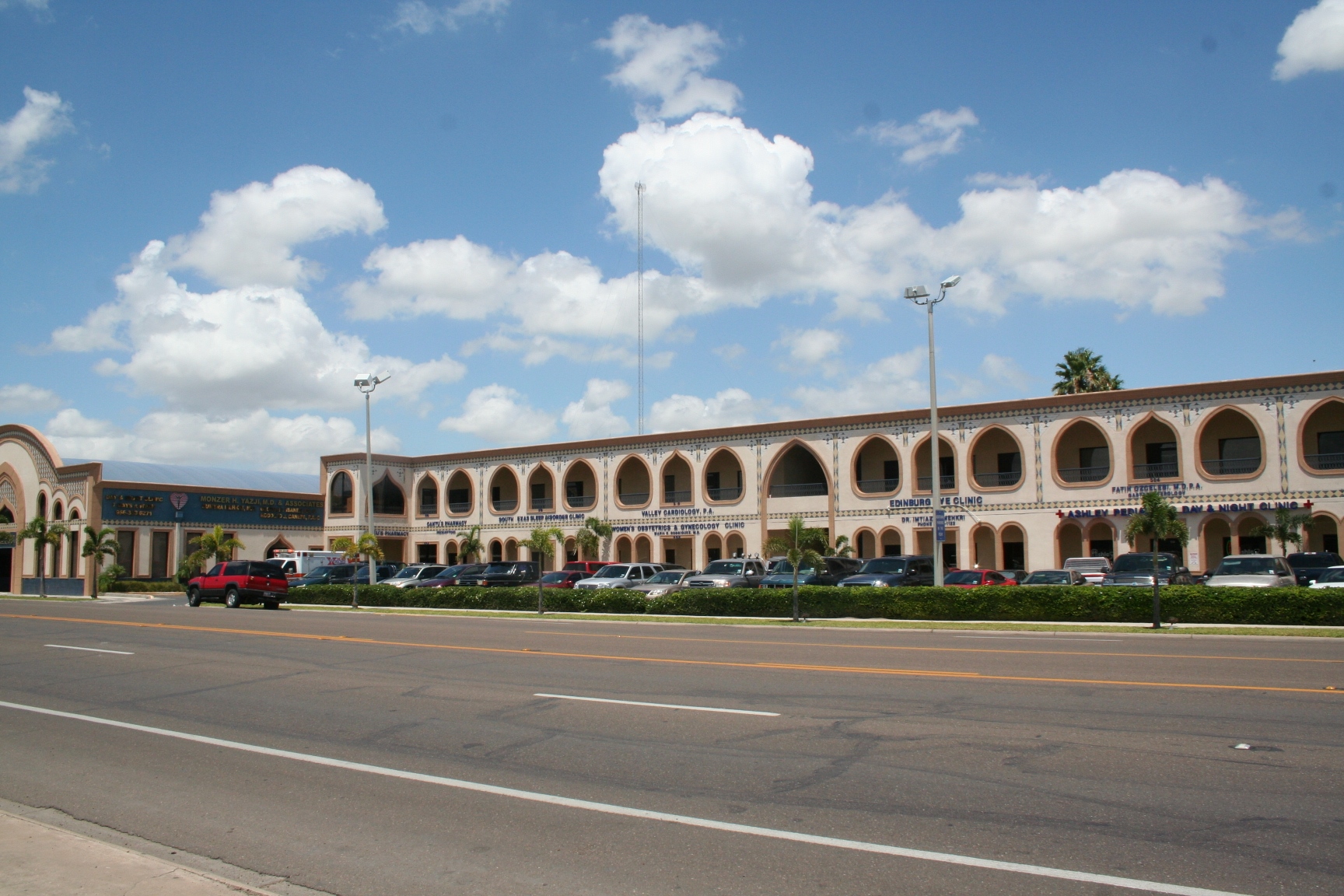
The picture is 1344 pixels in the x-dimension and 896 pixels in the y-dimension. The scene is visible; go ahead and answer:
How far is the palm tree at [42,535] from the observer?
5494 cm

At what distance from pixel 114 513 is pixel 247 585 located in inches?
1130

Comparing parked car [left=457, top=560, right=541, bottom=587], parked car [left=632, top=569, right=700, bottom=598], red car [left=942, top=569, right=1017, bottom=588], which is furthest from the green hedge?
red car [left=942, top=569, right=1017, bottom=588]

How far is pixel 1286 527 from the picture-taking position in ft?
119

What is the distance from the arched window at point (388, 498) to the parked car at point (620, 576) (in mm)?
30655

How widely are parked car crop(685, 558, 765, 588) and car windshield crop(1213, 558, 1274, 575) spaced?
1313 cm

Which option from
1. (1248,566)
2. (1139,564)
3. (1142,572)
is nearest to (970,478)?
(1139,564)

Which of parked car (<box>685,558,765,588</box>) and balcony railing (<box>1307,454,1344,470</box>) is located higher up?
balcony railing (<box>1307,454,1344,470</box>)

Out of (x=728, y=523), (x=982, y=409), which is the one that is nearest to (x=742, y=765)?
(x=982, y=409)

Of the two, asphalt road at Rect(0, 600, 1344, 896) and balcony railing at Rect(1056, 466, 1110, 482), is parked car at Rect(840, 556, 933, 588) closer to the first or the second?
balcony railing at Rect(1056, 466, 1110, 482)

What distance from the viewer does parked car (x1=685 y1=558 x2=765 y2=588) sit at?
31578 mm

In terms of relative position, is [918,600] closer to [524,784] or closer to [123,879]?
[524,784]

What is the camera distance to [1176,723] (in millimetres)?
9203

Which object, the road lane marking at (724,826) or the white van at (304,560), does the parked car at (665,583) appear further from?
the white van at (304,560)

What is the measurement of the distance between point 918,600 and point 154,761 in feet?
65.2
